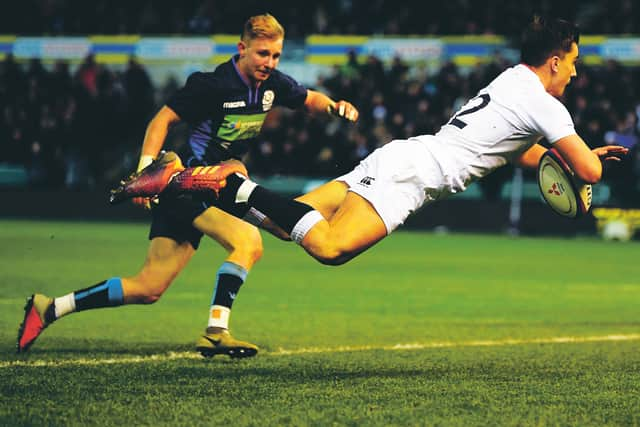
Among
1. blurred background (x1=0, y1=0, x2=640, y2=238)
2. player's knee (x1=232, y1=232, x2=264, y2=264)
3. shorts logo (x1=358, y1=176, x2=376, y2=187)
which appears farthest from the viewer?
blurred background (x1=0, y1=0, x2=640, y2=238)

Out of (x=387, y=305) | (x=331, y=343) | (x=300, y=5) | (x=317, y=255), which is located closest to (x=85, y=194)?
(x=300, y=5)

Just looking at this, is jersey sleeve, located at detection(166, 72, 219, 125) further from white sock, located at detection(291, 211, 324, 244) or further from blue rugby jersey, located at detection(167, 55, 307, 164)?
white sock, located at detection(291, 211, 324, 244)

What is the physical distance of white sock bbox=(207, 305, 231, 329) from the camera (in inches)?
277

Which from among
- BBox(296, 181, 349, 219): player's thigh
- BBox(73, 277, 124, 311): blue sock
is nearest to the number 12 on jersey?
BBox(296, 181, 349, 219): player's thigh

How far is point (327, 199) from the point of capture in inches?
273

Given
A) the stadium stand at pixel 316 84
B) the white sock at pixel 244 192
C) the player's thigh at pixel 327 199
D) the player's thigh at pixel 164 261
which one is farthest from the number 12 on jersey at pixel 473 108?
the stadium stand at pixel 316 84

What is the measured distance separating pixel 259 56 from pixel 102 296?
1.81 m

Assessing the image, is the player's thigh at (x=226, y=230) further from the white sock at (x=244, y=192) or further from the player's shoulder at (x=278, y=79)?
the player's shoulder at (x=278, y=79)

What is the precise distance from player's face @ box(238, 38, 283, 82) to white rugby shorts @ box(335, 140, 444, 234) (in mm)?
1124

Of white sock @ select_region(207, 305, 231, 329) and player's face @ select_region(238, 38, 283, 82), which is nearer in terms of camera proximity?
white sock @ select_region(207, 305, 231, 329)

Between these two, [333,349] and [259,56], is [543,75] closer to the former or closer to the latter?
[259,56]

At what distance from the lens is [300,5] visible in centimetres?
2736

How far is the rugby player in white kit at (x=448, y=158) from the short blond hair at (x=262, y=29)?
1.08 meters

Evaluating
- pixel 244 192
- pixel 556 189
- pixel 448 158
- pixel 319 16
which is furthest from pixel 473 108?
pixel 319 16
